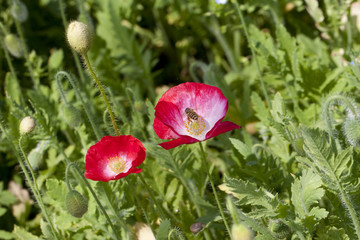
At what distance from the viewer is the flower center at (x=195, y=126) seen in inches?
60.5

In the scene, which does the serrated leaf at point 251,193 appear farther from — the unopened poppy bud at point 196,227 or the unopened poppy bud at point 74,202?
the unopened poppy bud at point 74,202

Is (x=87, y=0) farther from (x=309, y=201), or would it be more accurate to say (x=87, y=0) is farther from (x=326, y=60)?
(x=309, y=201)

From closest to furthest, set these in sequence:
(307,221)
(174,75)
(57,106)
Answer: (307,221) → (57,106) → (174,75)

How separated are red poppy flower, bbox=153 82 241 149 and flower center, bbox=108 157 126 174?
0.19 meters

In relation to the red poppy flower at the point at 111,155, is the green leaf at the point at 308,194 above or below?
below

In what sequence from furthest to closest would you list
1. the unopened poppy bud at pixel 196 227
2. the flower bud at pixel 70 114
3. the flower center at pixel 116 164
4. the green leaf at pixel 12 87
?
the green leaf at pixel 12 87, the flower bud at pixel 70 114, the unopened poppy bud at pixel 196 227, the flower center at pixel 116 164

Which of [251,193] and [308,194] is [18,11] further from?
[308,194]

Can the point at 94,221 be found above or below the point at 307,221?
above

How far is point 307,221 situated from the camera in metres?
1.40

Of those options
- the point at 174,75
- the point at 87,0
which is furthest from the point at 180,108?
the point at 87,0

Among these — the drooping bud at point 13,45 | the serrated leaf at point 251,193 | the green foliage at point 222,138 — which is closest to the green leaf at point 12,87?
the green foliage at point 222,138

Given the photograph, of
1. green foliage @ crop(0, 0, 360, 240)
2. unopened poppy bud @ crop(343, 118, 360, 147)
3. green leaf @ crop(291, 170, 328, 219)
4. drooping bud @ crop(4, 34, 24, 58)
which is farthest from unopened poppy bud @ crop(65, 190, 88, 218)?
drooping bud @ crop(4, 34, 24, 58)

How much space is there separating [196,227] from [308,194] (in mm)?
452

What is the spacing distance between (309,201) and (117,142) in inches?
23.1
